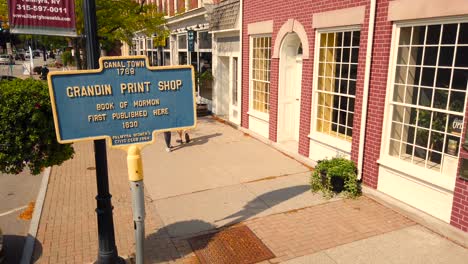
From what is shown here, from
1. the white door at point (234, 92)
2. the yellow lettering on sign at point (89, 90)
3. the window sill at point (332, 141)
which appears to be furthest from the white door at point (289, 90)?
the yellow lettering on sign at point (89, 90)

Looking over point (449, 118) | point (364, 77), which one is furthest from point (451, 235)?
point (364, 77)

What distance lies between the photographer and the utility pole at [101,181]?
421cm

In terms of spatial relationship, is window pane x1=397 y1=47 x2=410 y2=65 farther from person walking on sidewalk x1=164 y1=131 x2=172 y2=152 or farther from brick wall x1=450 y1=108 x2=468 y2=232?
person walking on sidewalk x1=164 y1=131 x2=172 y2=152

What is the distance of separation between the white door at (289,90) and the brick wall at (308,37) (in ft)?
0.55

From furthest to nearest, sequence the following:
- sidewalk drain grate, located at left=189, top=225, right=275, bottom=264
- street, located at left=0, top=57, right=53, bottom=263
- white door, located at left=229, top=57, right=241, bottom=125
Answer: white door, located at left=229, top=57, right=241, bottom=125 → street, located at left=0, top=57, right=53, bottom=263 → sidewalk drain grate, located at left=189, top=225, right=275, bottom=264

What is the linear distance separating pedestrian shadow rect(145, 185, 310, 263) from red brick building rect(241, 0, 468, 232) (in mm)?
1858

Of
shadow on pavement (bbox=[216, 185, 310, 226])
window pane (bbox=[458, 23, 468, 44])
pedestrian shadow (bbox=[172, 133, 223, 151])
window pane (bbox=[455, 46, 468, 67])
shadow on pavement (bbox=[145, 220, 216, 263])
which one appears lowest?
shadow on pavement (bbox=[145, 220, 216, 263])

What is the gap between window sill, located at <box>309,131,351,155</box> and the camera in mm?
7686

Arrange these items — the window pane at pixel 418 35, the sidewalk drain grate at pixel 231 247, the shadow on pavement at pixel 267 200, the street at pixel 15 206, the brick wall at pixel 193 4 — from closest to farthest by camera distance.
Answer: the sidewalk drain grate at pixel 231 247 < the street at pixel 15 206 < the window pane at pixel 418 35 < the shadow on pavement at pixel 267 200 < the brick wall at pixel 193 4

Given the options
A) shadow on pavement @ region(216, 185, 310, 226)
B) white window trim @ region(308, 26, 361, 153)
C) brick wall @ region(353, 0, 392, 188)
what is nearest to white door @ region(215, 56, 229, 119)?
white window trim @ region(308, 26, 361, 153)

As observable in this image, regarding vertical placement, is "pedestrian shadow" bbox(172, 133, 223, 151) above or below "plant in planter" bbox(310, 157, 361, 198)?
below

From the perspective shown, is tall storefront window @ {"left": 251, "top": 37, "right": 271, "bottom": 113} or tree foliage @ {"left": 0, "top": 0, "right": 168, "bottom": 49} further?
tree foliage @ {"left": 0, "top": 0, "right": 168, "bottom": 49}

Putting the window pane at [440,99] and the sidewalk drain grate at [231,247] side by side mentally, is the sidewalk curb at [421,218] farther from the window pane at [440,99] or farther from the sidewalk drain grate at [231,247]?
the sidewalk drain grate at [231,247]

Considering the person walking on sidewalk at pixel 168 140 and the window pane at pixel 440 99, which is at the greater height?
the window pane at pixel 440 99
